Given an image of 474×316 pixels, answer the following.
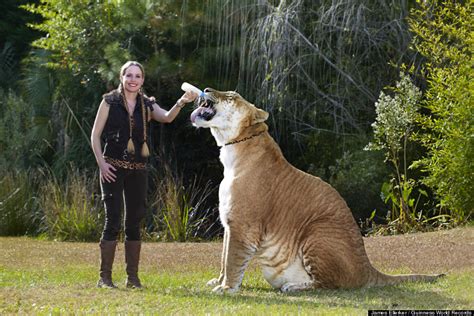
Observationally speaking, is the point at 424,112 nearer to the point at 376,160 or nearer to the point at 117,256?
the point at 376,160

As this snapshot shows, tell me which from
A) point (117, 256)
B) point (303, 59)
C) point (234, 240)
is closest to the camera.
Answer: point (234, 240)

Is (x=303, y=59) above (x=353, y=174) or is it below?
above

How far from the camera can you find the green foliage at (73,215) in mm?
13859

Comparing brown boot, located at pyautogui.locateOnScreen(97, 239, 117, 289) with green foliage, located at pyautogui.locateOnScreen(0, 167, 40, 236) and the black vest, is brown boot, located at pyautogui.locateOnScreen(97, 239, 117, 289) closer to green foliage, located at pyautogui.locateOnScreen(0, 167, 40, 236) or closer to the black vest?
the black vest

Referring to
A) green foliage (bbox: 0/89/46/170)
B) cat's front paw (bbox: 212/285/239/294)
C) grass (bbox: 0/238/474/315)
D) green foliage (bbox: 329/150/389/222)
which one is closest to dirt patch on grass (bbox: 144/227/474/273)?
grass (bbox: 0/238/474/315)

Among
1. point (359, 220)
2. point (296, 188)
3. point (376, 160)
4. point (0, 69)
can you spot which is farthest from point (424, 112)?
point (0, 69)

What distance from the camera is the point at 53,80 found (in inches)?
779

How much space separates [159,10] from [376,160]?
Result: 5.02 meters

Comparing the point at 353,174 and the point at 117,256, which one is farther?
the point at 353,174

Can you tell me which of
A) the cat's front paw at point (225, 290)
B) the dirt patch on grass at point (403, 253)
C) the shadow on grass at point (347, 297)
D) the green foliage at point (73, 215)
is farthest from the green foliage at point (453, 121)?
the cat's front paw at point (225, 290)

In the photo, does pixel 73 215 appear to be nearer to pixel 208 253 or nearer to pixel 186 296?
pixel 208 253

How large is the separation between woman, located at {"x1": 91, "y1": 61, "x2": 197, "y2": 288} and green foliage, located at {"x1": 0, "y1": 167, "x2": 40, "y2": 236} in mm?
7476

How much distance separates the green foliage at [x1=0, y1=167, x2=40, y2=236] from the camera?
585 inches

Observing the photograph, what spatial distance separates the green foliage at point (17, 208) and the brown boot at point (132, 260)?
7.44 meters
